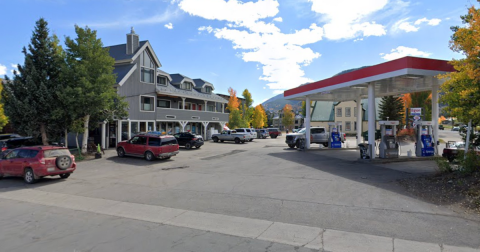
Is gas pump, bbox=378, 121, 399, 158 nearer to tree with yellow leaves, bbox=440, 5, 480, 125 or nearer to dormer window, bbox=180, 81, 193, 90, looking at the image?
tree with yellow leaves, bbox=440, 5, 480, 125

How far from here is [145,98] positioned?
2866 centimetres

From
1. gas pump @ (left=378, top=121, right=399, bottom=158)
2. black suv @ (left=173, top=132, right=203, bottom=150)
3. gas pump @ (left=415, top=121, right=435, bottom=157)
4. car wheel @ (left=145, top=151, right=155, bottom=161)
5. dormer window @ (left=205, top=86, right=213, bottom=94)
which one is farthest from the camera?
dormer window @ (left=205, top=86, right=213, bottom=94)

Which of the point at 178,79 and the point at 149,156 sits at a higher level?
the point at 178,79

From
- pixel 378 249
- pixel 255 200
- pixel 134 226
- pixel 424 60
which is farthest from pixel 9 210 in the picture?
pixel 424 60

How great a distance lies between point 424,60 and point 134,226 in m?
14.5

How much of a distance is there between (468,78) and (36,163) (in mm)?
16632

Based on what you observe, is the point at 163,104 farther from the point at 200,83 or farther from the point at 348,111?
the point at 348,111

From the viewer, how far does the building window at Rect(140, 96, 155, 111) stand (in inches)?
1102

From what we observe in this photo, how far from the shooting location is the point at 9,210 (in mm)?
7996

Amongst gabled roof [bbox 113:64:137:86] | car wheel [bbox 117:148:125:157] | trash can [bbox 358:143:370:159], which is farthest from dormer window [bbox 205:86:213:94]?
trash can [bbox 358:143:370:159]

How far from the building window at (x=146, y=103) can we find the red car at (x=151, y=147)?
926 centimetres

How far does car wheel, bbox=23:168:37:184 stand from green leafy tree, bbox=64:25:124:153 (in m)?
7.49

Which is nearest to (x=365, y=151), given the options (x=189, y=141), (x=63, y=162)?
(x=189, y=141)

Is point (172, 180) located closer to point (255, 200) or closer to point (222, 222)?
point (255, 200)
